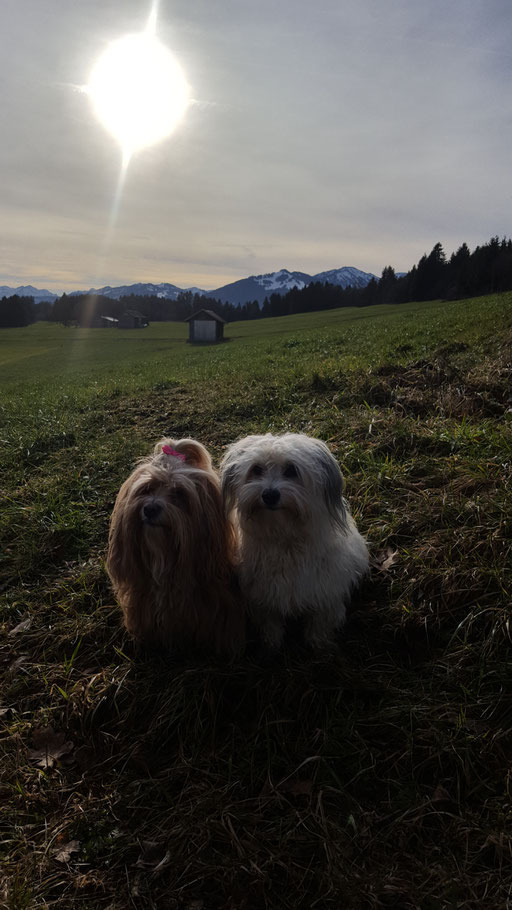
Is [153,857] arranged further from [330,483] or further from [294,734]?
[330,483]

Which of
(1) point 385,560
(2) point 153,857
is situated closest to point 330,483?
(1) point 385,560

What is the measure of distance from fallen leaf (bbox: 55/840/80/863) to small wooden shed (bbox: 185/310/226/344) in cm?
5668

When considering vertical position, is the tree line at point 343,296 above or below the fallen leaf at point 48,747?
above

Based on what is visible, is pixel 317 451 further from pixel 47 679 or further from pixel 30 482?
pixel 30 482

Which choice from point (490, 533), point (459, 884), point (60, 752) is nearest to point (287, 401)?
point (490, 533)

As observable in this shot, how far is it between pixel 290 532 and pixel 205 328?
190ft

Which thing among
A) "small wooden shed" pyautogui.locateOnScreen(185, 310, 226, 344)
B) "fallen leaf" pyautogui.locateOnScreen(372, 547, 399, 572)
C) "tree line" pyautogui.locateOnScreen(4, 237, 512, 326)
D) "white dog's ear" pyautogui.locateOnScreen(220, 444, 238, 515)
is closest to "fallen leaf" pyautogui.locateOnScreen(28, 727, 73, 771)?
"white dog's ear" pyautogui.locateOnScreen(220, 444, 238, 515)

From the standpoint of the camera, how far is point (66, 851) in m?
2.45

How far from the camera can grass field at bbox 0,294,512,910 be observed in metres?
2.27

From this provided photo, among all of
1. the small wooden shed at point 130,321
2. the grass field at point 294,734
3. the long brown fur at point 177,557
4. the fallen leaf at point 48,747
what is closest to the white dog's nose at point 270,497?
the long brown fur at point 177,557

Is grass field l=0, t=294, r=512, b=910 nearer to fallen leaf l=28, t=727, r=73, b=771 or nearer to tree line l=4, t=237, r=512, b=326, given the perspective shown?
fallen leaf l=28, t=727, r=73, b=771

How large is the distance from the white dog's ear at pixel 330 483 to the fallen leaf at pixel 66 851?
7.45ft

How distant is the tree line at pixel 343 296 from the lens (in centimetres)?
6162

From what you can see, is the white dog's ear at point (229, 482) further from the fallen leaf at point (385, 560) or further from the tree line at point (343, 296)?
the tree line at point (343, 296)
